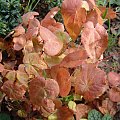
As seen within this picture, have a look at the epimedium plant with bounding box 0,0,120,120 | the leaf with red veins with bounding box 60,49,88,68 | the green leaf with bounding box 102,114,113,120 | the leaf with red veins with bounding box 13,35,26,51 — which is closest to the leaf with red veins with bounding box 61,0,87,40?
the epimedium plant with bounding box 0,0,120,120

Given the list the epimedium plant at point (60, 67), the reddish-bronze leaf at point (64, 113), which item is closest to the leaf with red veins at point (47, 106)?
the epimedium plant at point (60, 67)

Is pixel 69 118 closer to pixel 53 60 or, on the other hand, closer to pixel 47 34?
pixel 53 60

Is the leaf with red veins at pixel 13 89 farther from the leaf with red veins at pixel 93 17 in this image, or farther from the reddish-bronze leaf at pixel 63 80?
the leaf with red veins at pixel 93 17

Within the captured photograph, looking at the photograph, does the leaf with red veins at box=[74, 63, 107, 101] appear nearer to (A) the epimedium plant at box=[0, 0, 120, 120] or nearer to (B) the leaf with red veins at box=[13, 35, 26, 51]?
(A) the epimedium plant at box=[0, 0, 120, 120]

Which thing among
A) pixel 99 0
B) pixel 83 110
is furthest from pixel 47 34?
pixel 99 0

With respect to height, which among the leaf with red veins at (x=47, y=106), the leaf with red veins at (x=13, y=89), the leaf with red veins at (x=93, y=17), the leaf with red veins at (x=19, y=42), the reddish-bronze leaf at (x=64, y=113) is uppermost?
the leaf with red veins at (x=93, y=17)

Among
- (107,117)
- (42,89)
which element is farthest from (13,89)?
(107,117)

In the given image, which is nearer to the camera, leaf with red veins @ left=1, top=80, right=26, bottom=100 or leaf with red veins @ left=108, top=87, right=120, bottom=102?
leaf with red veins @ left=1, top=80, right=26, bottom=100

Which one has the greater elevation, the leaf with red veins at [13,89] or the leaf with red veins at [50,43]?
the leaf with red veins at [50,43]

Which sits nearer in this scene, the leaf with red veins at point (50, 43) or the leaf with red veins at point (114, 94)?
the leaf with red veins at point (50, 43)
